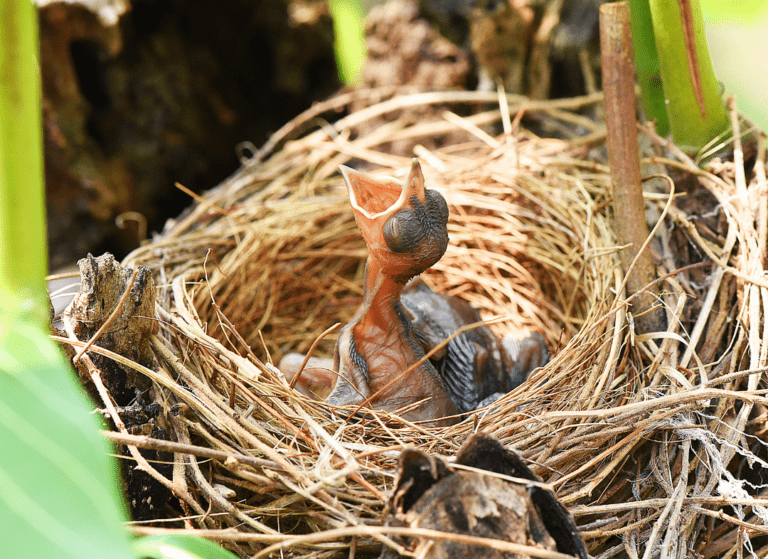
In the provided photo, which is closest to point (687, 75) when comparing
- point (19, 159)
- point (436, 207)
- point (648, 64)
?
point (648, 64)

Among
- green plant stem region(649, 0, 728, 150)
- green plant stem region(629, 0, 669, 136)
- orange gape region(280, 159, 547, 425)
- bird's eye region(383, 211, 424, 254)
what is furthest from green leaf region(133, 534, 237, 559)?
green plant stem region(629, 0, 669, 136)

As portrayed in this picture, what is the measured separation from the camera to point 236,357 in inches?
43.7

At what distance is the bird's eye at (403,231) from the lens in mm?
1210

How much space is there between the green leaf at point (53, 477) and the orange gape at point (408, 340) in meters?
0.67

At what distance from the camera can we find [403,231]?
121cm

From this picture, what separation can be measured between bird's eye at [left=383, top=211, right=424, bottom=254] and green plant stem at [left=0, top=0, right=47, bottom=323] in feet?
2.28

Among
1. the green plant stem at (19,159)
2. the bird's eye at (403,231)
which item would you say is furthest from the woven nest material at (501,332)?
the green plant stem at (19,159)

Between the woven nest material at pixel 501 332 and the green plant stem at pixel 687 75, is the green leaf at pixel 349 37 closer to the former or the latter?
the woven nest material at pixel 501 332

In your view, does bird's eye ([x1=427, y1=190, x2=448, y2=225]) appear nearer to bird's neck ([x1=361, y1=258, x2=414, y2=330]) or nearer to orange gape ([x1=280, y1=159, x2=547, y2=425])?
orange gape ([x1=280, y1=159, x2=547, y2=425])

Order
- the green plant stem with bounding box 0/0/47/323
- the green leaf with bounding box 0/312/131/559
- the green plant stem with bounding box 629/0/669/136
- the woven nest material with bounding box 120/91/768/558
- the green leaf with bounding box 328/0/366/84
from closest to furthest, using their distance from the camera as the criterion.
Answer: the green leaf with bounding box 0/312/131/559, the green plant stem with bounding box 0/0/47/323, the woven nest material with bounding box 120/91/768/558, the green plant stem with bounding box 629/0/669/136, the green leaf with bounding box 328/0/366/84

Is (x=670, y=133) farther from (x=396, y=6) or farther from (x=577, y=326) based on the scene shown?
(x=396, y=6)

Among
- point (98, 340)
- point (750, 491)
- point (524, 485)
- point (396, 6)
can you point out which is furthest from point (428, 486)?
point (396, 6)

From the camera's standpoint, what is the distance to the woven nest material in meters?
0.97

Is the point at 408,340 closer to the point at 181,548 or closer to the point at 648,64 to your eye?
the point at 181,548
